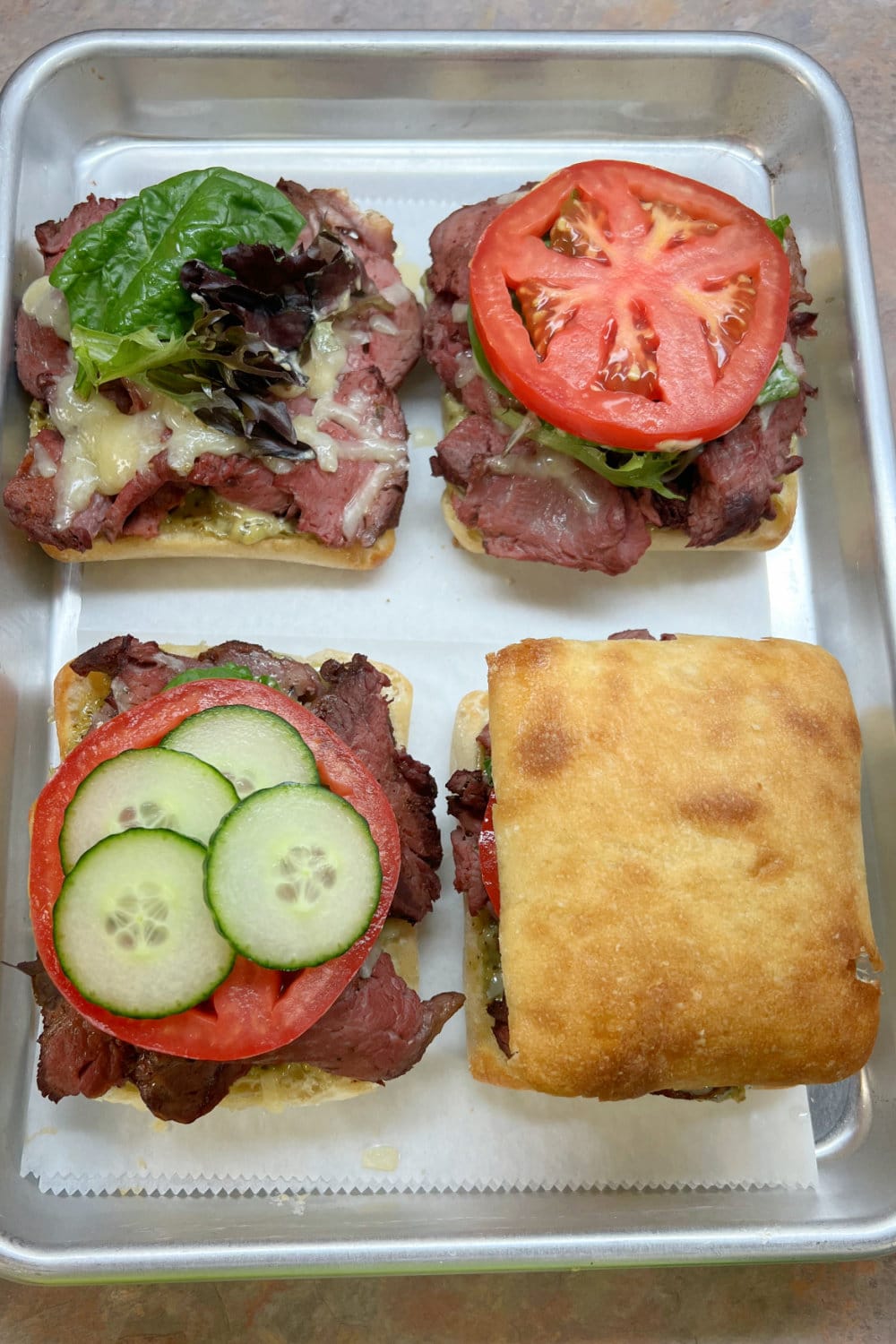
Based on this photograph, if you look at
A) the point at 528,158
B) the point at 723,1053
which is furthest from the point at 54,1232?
the point at 528,158

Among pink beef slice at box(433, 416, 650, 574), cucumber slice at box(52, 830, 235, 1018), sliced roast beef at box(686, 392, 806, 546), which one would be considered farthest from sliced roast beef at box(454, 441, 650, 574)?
cucumber slice at box(52, 830, 235, 1018)

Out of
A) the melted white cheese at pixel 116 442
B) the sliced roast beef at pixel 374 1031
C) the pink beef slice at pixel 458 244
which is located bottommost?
the sliced roast beef at pixel 374 1031

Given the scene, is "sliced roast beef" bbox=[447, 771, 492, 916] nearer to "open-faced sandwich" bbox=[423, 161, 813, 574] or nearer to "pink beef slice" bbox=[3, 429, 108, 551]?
"open-faced sandwich" bbox=[423, 161, 813, 574]

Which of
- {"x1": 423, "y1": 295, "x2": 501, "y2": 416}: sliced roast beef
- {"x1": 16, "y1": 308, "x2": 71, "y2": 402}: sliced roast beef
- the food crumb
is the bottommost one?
the food crumb

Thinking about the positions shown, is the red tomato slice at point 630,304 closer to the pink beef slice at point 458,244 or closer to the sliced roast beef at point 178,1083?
the pink beef slice at point 458,244

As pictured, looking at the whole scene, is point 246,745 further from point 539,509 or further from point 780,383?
point 780,383

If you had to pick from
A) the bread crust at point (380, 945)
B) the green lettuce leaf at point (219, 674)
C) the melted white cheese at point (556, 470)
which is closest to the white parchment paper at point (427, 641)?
the bread crust at point (380, 945)

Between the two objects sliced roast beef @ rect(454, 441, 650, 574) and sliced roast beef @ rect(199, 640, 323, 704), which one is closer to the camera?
sliced roast beef @ rect(199, 640, 323, 704)

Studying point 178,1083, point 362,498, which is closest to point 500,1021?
point 178,1083
